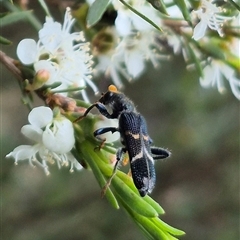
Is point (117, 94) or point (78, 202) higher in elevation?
point (117, 94)

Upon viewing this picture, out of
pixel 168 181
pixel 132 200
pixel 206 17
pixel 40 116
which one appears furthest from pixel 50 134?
pixel 168 181

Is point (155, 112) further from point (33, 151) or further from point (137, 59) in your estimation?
point (33, 151)

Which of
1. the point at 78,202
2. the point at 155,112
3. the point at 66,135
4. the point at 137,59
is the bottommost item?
the point at 155,112

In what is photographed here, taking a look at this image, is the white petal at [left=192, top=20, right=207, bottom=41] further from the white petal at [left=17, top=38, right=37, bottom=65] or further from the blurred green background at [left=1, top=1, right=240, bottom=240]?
the blurred green background at [left=1, top=1, right=240, bottom=240]

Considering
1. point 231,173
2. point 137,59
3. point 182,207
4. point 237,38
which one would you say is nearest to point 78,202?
point 182,207

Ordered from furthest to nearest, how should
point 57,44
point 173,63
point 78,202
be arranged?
point 173,63
point 78,202
point 57,44

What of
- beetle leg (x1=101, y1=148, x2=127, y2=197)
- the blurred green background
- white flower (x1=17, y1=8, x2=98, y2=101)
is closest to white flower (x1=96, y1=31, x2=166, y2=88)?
white flower (x1=17, y1=8, x2=98, y2=101)
